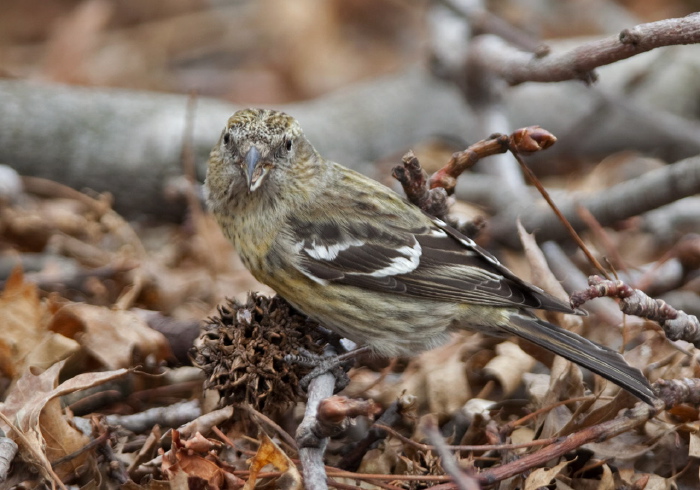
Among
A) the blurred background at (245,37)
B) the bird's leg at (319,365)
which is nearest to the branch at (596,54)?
the bird's leg at (319,365)

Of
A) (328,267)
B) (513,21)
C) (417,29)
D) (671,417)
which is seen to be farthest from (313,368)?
(417,29)

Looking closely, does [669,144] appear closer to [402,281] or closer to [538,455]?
[402,281]

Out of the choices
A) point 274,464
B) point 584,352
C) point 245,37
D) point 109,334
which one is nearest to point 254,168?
point 109,334

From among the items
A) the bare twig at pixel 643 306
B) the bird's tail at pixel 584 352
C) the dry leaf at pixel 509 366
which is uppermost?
the bare twig at pixel 643 306

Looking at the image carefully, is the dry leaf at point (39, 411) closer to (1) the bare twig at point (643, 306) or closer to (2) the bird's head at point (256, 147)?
(2) the bird's head at point (256, 147)

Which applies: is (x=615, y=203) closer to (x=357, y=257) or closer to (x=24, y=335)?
(x=357, y=257)

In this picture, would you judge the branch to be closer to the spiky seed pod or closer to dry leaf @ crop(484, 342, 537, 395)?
dry leaf @ crop(484, 342, 537, 395)

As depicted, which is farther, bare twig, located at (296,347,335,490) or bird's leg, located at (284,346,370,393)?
bird's leg, located at (284,346,370,393)

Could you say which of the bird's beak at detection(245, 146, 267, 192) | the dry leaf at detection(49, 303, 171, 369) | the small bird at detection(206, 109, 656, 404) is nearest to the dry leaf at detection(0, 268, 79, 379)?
the dry leaf at detection(49, 303, 171, 369)
